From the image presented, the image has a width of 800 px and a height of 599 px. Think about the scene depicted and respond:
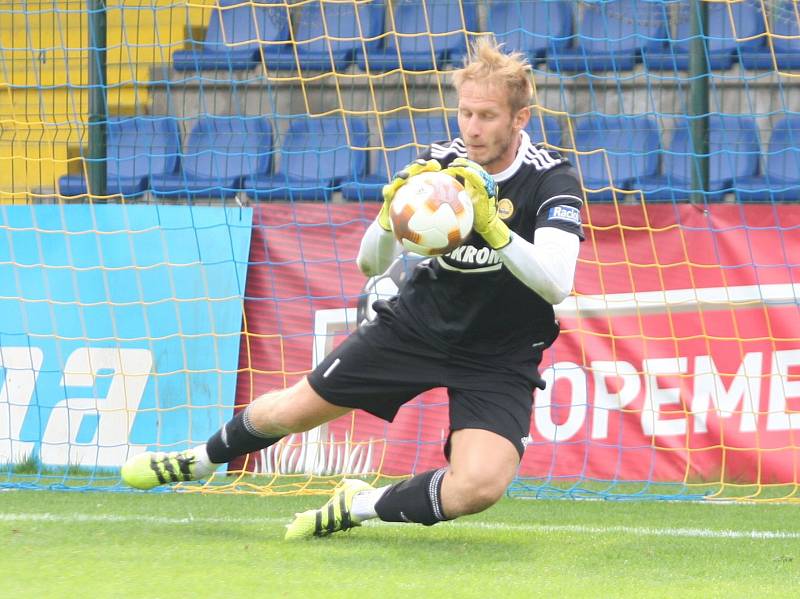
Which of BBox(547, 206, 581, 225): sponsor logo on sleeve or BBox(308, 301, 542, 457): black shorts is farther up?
BBox(547, 206, 581, 225): sponsor logo on sleeve

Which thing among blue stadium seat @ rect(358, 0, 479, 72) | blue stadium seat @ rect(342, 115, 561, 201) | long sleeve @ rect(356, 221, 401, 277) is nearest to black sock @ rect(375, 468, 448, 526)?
long sleeve @ rect(356, 221, 401, 277)

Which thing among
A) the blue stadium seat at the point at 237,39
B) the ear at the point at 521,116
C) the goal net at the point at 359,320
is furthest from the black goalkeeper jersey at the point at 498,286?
the blue stadium seat at the point at 237,39

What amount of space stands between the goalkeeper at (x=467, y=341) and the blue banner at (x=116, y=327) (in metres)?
1.76

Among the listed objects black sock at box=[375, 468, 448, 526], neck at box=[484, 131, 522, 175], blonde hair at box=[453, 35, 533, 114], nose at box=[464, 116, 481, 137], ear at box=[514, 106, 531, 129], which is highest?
blonde hair at box=[453, 35, 533, 114]

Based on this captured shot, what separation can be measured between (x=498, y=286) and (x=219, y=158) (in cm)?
379

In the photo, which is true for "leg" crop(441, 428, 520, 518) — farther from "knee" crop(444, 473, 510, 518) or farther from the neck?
the neck

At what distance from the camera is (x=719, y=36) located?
771 cm

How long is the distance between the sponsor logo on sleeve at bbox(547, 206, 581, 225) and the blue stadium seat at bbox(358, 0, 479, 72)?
3.92m

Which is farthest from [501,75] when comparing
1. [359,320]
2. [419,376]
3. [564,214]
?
[359,320]

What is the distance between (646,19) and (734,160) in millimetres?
1173

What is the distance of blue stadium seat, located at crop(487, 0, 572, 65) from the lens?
7805 millimetres

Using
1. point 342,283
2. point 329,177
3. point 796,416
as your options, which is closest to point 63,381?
point 342,283

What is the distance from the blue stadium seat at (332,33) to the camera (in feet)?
26.5

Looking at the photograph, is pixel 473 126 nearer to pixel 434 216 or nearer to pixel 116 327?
pixel 434 216
